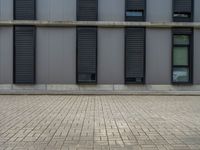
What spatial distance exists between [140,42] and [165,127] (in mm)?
10770

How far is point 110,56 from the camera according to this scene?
18906mm

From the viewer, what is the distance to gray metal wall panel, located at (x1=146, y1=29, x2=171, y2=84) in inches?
746

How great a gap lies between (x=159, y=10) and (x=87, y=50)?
4805 mm

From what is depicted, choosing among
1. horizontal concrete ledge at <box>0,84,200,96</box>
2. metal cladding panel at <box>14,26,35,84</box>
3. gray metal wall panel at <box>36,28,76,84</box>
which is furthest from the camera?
gray metal wall panel at <box>36,28,76,84</box>

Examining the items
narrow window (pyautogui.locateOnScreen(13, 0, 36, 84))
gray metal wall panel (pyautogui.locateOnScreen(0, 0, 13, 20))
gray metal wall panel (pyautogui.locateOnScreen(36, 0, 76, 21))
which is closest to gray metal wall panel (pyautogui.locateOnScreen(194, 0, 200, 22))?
gray metal wall panel (pyautogui.locateOnScreen(36, 0, 76, 21))

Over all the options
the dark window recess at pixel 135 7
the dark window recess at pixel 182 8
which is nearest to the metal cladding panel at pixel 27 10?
the dark window recess at pixel 135 7

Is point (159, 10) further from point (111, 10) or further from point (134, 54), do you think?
point (134, 54)

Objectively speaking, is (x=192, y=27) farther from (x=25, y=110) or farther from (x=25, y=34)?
(x=25, y=110)

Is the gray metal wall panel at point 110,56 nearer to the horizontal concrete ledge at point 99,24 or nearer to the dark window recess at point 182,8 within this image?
the horizontal concrete ledge at point 99,24

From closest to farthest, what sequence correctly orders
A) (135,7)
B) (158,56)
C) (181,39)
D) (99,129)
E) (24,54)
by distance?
(99,129) < (24,54) < (135,7) < (158,56) < (181,39)

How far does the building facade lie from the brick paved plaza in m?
7.00

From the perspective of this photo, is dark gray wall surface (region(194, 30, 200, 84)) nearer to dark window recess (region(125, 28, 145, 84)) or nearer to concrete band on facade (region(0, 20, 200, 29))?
concrete band on facade (region(0, 20, 200, 29))

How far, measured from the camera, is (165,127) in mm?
8578

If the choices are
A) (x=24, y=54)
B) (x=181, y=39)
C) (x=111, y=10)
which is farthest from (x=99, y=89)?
(x=181, y=39)
